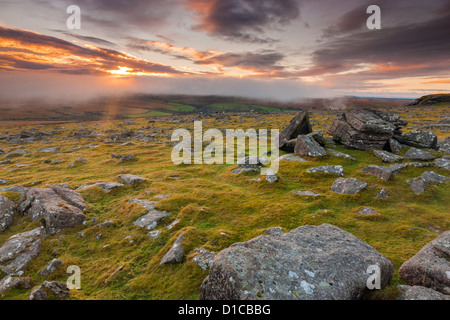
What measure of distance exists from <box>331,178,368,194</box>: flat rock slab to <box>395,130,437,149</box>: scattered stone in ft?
47.5

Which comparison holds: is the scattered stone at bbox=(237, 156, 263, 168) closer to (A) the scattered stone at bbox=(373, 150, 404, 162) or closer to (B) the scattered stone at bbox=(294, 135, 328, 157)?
(B) the scattered stone at bbox=(294, 135, 328, 157)

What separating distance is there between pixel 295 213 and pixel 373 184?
8.06 m

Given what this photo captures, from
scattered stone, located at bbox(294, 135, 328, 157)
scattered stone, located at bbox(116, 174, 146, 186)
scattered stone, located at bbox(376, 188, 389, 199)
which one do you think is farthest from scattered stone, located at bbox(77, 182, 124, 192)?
scattered stone, located at bbox(376, 188, 389, 199)

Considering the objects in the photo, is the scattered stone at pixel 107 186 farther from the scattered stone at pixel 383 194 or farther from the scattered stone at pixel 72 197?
the scattered stone at pixel 383 194

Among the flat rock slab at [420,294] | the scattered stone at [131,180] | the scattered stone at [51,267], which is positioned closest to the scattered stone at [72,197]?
the scattered stone at [131,180]

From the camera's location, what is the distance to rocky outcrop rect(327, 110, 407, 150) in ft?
80.0

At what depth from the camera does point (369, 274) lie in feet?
23.7

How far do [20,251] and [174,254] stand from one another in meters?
8.04

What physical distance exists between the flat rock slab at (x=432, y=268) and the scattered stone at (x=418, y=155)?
1596cm

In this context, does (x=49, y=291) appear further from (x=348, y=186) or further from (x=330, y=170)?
(x=330, y=170)

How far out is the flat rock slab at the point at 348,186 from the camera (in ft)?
53.7
